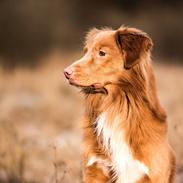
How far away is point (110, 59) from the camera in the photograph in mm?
8664

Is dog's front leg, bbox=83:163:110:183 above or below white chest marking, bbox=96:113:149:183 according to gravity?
below

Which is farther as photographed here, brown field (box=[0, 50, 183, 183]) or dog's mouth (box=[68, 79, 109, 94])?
brown field (box=[0, 50, 183, 183])

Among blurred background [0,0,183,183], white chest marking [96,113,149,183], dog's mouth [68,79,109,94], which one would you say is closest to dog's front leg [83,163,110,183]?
white chest marking [96,113,149,183]

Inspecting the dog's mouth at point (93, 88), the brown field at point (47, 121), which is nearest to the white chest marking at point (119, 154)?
the dog's mouth at point (93, 88)

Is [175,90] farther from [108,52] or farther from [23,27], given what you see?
[108,52]

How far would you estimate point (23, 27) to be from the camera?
84.5ft

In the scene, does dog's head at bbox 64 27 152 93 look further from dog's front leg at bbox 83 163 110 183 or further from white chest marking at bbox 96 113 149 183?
dog's front leg at bbox 83 163 110 183

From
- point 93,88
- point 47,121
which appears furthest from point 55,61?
point 93,88

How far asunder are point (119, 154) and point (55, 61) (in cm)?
1503

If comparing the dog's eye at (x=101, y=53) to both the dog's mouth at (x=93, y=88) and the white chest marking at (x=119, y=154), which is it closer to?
the dog's mouth at (x=93, y=88)

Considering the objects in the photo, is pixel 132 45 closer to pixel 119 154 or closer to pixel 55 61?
pixel 119 154

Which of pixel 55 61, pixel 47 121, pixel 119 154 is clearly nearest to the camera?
pixel 119 154

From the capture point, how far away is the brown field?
12023 millimetres

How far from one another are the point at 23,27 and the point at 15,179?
48.1 ft
